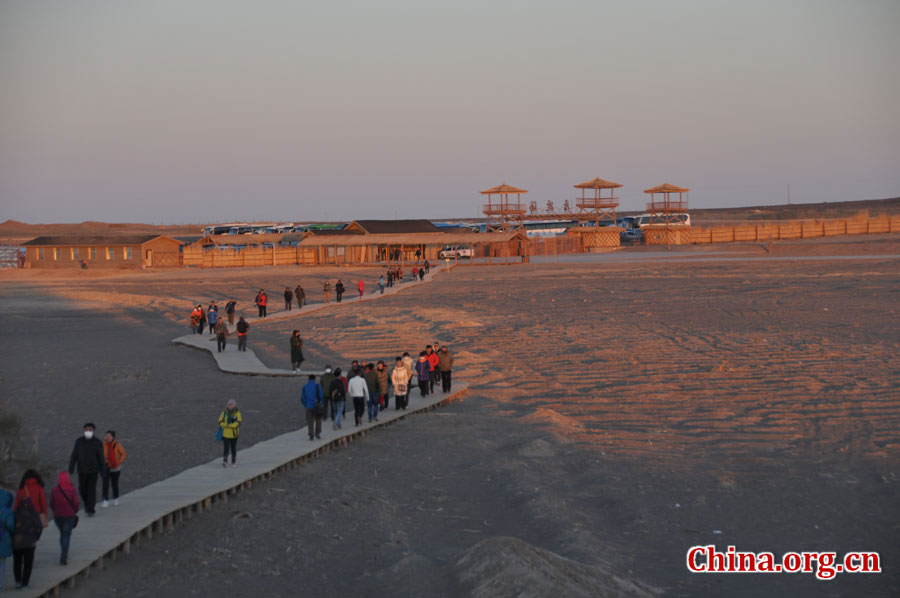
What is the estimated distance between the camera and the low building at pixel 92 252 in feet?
218

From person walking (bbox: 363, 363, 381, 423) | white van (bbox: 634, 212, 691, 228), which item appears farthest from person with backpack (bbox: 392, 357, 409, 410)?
white van (bbox: 634, 212, 691, 228)

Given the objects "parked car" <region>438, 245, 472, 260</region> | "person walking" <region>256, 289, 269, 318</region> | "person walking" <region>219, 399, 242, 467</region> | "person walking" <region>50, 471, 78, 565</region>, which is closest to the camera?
"person walking" <region>50, 471, 78, 565</region>

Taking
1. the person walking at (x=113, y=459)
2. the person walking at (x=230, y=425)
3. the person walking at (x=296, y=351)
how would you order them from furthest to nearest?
the person walking at (x=296, y=351) < the person walking at (x=230, y=425) < the person walking at (x=113, y=459)

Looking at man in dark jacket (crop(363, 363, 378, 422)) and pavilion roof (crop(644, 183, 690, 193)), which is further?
pavilion roof (crop(644, 183, 690, 193))

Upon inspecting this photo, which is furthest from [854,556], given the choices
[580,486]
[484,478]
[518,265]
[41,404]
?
[518,265]

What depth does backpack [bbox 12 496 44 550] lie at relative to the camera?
7.99 metres

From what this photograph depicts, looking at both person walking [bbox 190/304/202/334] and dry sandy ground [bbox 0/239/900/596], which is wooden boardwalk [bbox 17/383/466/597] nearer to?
dry sandy ground [bbox 0/239/900/596]

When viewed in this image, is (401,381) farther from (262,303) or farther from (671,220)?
(671,220)

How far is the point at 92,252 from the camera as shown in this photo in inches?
2640

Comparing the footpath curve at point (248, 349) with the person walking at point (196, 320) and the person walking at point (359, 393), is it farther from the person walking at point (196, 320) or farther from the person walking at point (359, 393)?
the person walking at point (359, 393)

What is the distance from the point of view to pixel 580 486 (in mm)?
12672

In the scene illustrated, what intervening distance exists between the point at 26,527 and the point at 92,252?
6345 centimetres

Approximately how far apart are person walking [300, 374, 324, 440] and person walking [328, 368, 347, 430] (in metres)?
0.44

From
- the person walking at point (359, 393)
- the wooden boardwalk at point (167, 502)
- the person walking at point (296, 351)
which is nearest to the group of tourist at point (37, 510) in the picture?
the wooden boardwalk at point (167, 502)
